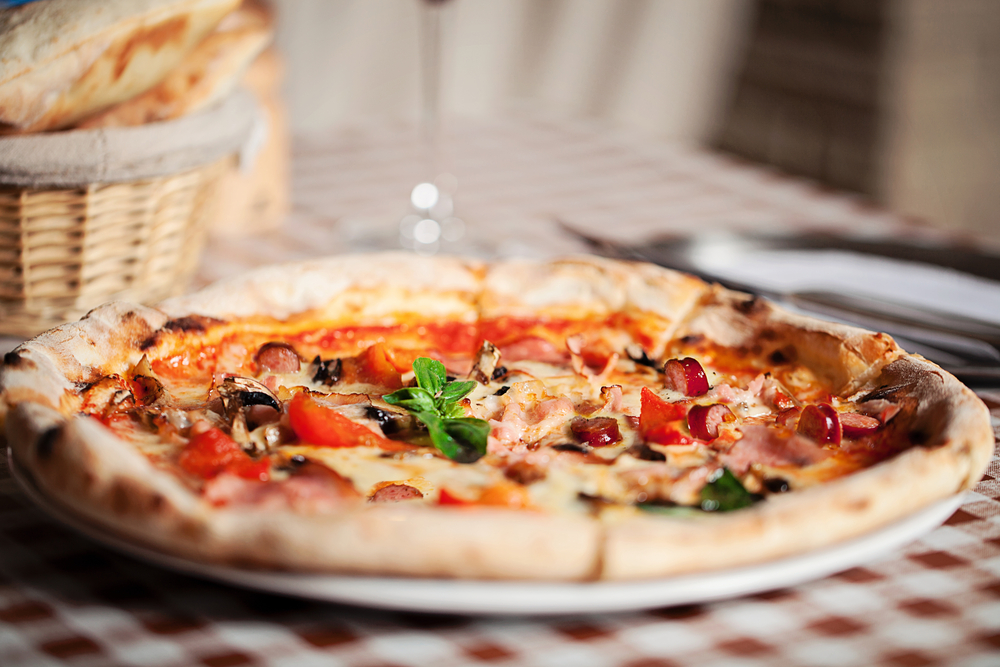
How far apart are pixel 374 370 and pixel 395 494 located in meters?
0.49

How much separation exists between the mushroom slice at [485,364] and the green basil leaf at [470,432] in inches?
10.4

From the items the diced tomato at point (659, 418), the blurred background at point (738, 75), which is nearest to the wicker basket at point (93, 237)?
the diced tomato at point (659, 418)

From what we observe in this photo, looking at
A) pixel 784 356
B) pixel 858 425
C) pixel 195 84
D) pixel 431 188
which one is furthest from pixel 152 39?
pixel 858 425

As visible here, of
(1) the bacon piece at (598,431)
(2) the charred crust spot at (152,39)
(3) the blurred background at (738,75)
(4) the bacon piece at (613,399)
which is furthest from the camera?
(3) the blurred background at (738,75)

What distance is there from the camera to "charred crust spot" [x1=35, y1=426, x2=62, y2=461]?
114 cm

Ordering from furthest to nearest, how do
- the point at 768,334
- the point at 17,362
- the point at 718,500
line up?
the point at 768,334 < the point at 17,362 < the point at 718,500

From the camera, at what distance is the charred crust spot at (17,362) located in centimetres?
137

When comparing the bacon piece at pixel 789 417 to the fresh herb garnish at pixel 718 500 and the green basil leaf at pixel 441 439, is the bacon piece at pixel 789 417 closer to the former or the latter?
the fresh herb garnish at pixel 718 500

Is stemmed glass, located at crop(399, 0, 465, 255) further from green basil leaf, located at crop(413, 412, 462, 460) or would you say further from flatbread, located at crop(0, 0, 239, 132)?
green basil leaf, located at crop(413, 412, 462, 460)

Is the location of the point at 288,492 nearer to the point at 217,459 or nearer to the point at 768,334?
the point at 217,459

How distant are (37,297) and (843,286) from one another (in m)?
1.80

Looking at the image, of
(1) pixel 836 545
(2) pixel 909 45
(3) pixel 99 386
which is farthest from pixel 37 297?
(2) pixel 909 45

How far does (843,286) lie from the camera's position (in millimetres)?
2293

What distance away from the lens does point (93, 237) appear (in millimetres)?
1873
